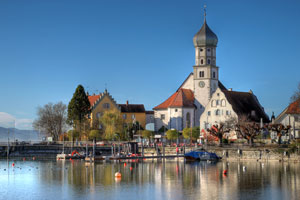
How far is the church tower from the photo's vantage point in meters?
113

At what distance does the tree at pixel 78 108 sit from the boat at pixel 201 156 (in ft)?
108

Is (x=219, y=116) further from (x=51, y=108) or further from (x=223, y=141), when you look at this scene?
(x=51, y=108)

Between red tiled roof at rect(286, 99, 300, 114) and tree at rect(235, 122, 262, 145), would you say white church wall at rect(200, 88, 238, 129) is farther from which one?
tree at rect(235, 122, 262, 145)

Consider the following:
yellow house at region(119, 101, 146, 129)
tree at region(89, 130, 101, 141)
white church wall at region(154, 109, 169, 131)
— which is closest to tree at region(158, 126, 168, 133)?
white church wall at region(154, 109, 169, 131)

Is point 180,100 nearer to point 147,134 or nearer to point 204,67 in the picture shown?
point 204,67

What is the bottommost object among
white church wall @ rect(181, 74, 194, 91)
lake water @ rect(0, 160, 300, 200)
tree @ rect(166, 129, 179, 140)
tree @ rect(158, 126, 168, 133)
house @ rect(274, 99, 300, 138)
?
lake water @ rect(0, 160, 300, 200)

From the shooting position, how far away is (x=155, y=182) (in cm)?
5594

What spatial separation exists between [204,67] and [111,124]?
21830mm

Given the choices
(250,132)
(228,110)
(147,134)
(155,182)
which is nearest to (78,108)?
(147,134)

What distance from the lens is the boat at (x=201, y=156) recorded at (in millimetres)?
83713

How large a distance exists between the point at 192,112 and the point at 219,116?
1248 centimetres

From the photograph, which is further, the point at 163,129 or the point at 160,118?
the point at 160,118

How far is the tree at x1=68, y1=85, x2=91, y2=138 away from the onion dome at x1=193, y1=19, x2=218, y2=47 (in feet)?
81.2

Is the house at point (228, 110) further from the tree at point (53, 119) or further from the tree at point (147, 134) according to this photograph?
the tree at point (53, 119)
